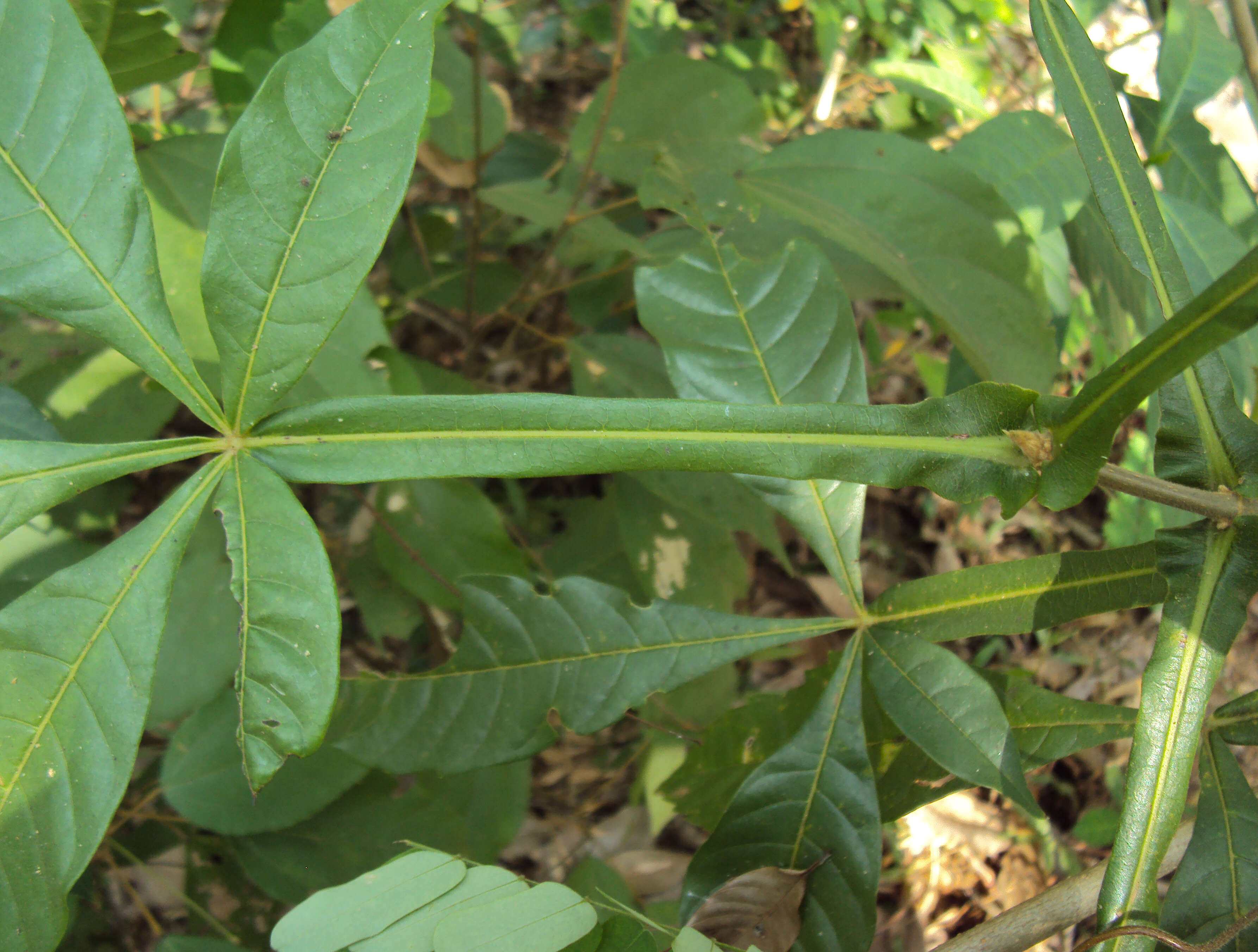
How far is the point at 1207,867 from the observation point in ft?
2.64

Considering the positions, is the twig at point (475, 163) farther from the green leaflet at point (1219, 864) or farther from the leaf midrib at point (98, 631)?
the green leaflet at point (1219, 864)

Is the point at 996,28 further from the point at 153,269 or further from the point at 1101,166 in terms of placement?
the point at 153,269

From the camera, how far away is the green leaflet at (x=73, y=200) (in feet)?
2.31

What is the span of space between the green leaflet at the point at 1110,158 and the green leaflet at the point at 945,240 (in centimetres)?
35

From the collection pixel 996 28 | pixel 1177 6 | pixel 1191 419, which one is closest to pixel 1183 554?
pixel 1191 419

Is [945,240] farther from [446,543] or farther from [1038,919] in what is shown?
[446,543]

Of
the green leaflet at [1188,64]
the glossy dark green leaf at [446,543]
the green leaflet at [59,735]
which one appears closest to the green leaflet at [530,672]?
the green leaflet at [59,735]

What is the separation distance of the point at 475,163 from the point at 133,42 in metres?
0.68

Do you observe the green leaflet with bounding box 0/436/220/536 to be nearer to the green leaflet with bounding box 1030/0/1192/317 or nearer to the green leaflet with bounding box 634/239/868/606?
the green leaflet with bounding box 634/239/868/606

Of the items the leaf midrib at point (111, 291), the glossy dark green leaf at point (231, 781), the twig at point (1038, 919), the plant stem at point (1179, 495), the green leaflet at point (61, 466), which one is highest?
the leaf midrib at point (111, 291)

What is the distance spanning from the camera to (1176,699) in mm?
689

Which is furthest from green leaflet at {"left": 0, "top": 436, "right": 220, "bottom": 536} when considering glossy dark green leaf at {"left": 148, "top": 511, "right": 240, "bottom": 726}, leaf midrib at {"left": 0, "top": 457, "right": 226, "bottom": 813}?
glossy dark green leaf at {"left": 148, "top": 511, "right": 240, "bottom": 726}

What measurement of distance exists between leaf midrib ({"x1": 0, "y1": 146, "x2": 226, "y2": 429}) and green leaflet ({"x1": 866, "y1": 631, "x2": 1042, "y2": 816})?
74cm

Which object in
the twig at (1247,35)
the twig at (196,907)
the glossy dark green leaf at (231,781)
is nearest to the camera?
the twig at (1247,35)
